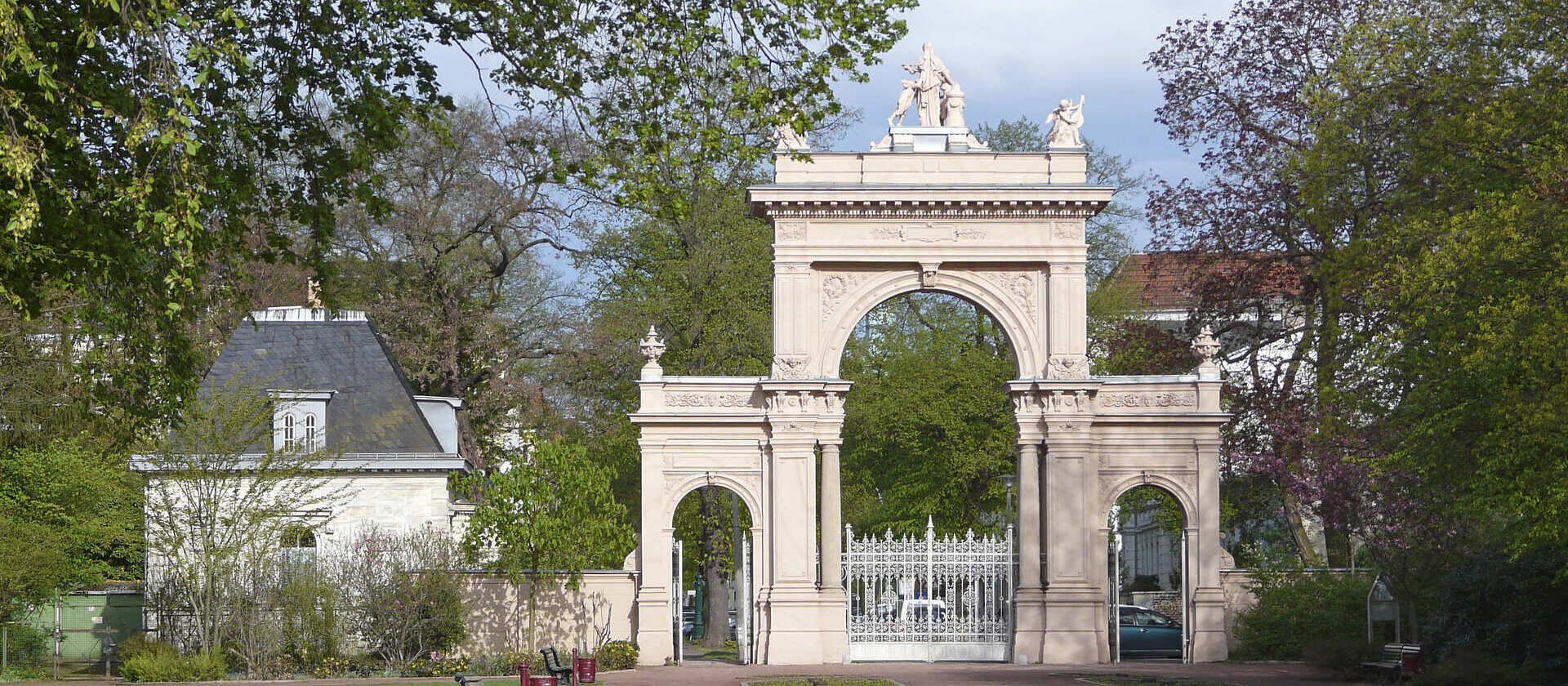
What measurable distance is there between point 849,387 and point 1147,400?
17.9ft

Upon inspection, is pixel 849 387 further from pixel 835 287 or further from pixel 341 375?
pixel 341 375

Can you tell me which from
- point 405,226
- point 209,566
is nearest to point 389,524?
point 209,566

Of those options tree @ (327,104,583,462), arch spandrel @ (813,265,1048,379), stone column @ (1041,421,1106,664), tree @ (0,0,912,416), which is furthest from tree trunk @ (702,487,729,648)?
tree @ (0,0,912,416)

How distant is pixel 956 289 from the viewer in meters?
32.8

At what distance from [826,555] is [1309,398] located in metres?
10.7

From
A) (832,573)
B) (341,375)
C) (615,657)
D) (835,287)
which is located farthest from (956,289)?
(341,375)

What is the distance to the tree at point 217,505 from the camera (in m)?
30.8

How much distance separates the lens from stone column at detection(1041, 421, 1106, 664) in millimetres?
31344

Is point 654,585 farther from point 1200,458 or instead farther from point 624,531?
point 1200,458

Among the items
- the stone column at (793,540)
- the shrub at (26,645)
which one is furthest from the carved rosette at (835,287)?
the shrub at (26,645)

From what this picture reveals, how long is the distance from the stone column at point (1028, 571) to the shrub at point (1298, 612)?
3.67 meters

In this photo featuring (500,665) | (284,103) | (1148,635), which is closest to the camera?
(284,103)

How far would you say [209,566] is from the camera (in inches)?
1213

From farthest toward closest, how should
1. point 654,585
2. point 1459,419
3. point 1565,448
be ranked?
point 654,585
point 1459,419
point 1565,448
